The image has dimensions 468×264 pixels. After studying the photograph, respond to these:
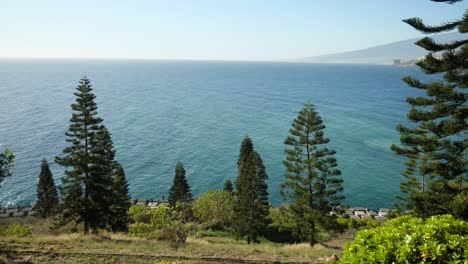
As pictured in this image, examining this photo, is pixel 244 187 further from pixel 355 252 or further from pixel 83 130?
pixel 355 252

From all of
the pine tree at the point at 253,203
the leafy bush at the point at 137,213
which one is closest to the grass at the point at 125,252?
the pine tree at the point at 253,203

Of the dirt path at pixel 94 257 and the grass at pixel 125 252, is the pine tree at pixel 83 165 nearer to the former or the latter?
the grass at pixel 125 252

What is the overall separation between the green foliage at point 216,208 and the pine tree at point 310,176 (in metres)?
15.0

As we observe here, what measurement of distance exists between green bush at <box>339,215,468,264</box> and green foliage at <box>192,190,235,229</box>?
36.9 m

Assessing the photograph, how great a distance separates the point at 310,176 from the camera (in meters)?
27.9

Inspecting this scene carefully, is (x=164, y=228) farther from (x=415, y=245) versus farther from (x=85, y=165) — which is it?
(x=415, y=245)

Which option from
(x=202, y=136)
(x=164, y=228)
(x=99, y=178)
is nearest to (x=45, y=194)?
(x=99, y=178)

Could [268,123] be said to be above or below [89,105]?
below

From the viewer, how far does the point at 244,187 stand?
117ft

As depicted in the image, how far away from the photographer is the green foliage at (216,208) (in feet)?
140

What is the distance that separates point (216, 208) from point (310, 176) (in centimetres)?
1843

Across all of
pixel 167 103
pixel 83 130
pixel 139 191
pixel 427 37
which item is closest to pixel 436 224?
pixel 427 37

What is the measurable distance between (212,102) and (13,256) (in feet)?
419

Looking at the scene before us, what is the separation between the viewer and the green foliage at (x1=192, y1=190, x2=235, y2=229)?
140ft
